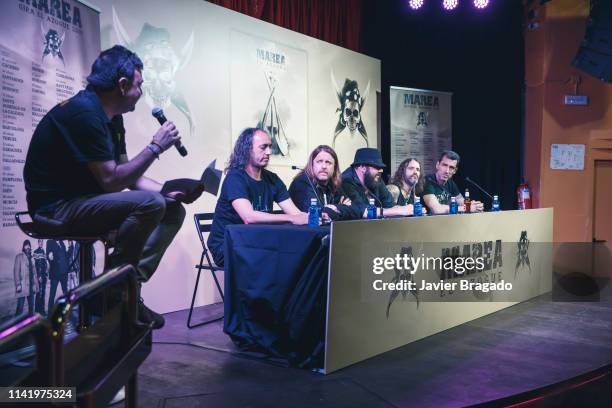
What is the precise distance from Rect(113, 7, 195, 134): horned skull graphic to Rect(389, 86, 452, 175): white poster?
9.71 ft

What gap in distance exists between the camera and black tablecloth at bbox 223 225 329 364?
2.58m

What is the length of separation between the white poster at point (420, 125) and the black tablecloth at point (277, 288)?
3.70 meters

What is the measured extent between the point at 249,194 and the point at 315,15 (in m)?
3.25

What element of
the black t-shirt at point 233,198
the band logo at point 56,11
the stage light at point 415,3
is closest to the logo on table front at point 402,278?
the black t-shirt at point 233,198

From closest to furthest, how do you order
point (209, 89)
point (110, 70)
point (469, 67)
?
1. point (110, 70)
2. point (209, 89)
3. point (469, 67)

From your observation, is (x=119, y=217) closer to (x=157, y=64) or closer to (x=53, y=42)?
(x=53, y=42)

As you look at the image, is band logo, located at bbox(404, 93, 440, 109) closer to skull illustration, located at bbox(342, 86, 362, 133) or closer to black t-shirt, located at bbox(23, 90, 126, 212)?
skull illustration, located at bbox(342, 86, 362, 133)

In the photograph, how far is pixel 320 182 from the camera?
4.02 metres

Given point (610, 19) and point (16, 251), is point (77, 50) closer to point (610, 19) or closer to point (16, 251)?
point (16, 251)

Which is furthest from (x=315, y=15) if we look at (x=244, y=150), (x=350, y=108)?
(x=244, y=150)

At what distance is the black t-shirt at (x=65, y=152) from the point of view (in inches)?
76.4

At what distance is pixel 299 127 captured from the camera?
522 centimetres

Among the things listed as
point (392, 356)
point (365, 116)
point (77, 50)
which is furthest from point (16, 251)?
point (365, 116)

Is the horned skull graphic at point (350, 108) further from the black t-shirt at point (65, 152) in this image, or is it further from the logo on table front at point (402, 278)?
the black t-shirt at point (65, 152)
